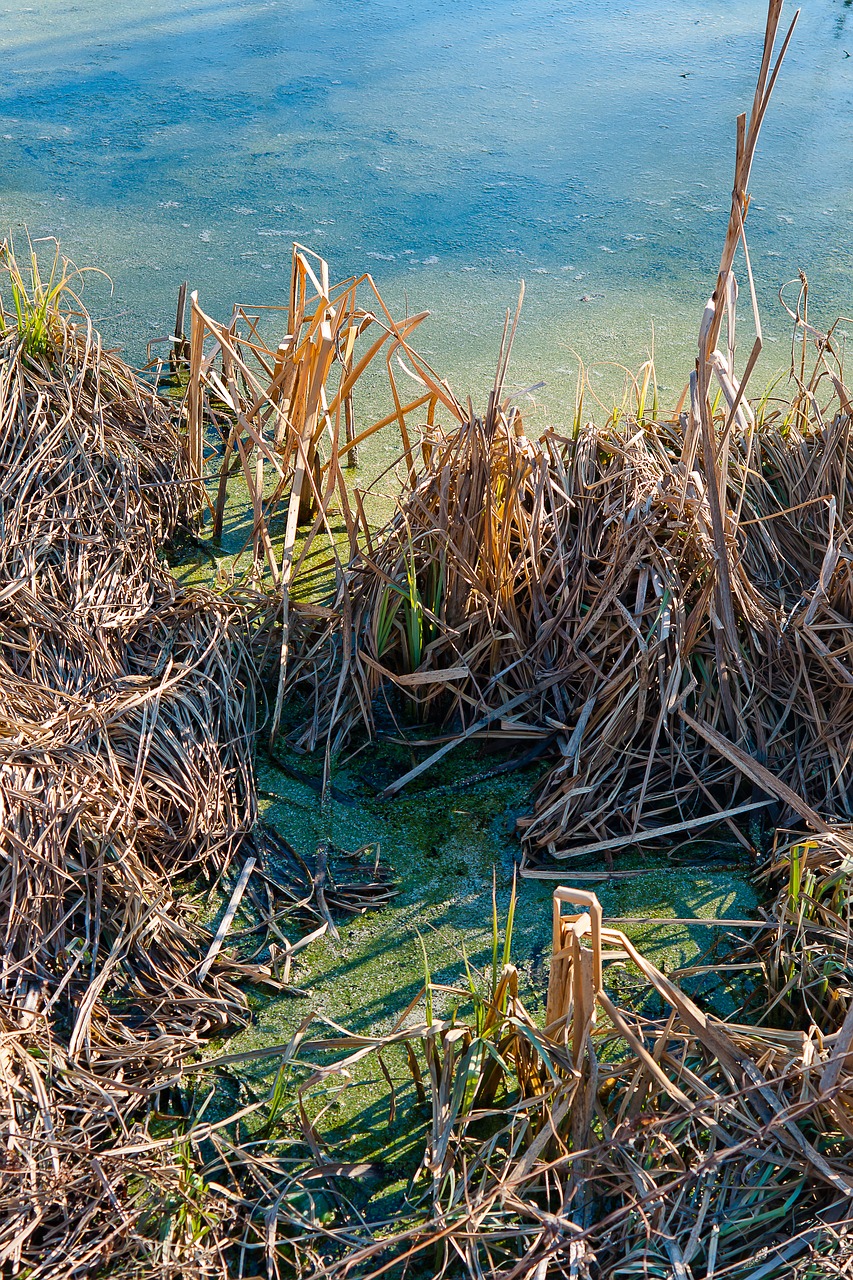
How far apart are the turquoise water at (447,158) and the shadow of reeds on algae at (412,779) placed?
0.66 metres

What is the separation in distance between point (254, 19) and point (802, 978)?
3508mm

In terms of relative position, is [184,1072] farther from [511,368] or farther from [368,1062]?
[511,368]

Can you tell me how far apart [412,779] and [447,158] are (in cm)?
199

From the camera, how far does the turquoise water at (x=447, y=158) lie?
231cm

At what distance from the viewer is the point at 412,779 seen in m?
1.38

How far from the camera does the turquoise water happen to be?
→ 2314 mm

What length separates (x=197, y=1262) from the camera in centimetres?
89

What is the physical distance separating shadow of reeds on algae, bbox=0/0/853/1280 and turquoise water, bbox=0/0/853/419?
655 mm

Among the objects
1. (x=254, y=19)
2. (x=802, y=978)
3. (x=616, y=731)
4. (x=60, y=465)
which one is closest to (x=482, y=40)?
(x=254, y=19)

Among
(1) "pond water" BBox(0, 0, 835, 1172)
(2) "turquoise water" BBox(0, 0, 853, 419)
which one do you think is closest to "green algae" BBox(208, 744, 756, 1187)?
(1) "pond water" BBox(0, 0, 835, 1172)

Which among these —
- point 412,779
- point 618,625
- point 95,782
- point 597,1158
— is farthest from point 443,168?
point 597,1158

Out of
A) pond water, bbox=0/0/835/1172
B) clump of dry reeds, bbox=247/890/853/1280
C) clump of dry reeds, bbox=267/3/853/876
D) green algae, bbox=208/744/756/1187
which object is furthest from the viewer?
pond water, bbox=0/0/835/1172

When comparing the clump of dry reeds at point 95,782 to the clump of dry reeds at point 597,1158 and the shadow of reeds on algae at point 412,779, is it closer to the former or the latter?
the shadow of reeds on algae at point 412,779

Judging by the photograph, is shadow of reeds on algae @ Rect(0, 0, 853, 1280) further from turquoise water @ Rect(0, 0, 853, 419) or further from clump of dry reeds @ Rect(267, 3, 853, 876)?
turquoise water @ Rect(0, 0, 853, 419)
